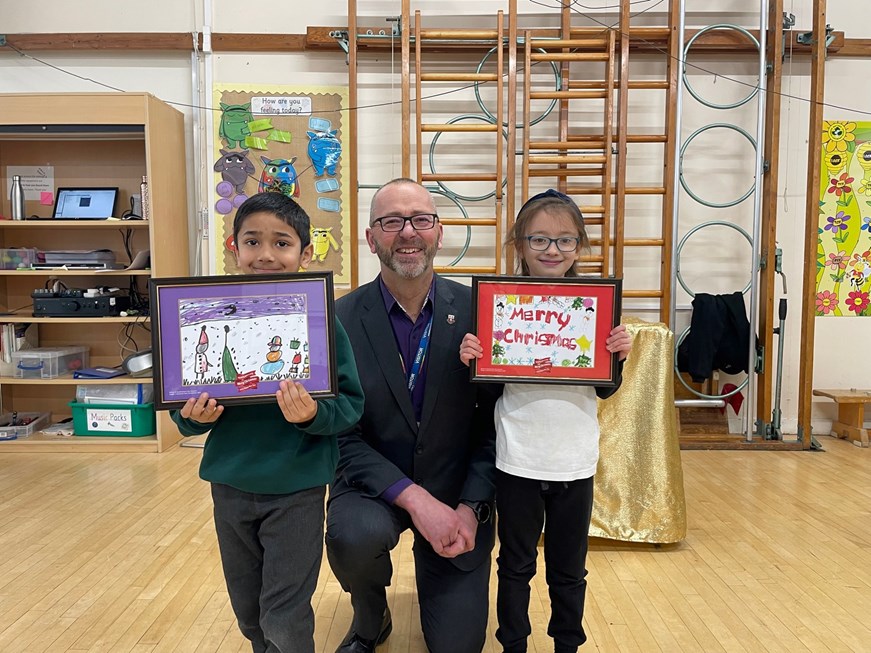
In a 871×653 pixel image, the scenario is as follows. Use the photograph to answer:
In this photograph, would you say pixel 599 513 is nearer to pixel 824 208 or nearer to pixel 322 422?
pixel 322 422

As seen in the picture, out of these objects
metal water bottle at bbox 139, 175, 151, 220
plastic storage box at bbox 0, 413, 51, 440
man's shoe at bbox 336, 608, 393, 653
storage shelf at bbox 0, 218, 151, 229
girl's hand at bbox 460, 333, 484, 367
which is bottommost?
man's shoe at bbox 336, 608, 393, 653

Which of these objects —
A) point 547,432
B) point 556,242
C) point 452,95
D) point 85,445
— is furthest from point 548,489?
point 85,445

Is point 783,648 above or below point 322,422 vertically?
below

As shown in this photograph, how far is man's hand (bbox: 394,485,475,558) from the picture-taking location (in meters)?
1.68

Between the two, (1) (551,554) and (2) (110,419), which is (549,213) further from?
(2) (110,419)

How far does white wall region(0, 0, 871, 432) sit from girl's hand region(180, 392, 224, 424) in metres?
3.09

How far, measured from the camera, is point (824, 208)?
433cm

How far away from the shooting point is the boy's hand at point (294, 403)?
1.40 metres

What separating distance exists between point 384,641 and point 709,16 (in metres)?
4.22

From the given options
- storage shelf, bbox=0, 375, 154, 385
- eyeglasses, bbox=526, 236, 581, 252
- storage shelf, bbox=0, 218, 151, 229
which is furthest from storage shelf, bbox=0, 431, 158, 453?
eyeglasses, bbox=526, 236, 581, 252

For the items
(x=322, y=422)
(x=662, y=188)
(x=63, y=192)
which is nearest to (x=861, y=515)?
(x=662, y=188)

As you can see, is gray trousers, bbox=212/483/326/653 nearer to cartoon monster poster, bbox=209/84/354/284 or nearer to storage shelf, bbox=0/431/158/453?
storage shelf, bbox=0/431/158/453

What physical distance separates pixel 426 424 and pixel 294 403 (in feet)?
1.67

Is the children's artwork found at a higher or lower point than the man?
higher
